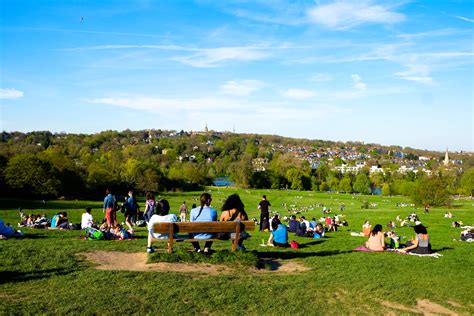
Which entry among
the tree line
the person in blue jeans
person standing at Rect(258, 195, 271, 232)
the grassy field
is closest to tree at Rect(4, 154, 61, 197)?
the tree line

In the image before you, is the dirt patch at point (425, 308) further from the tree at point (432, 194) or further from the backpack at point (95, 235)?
the tree at point (432, 194)

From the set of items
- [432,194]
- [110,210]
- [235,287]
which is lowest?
[432,194]

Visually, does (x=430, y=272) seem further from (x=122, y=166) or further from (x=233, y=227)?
(x=122, y=166)

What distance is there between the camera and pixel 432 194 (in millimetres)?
52969

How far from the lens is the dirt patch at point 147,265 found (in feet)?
32.0

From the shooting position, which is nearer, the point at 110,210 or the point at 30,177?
the point at 110,210

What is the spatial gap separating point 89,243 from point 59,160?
2550 inches

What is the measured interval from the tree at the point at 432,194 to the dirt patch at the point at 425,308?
48920mm

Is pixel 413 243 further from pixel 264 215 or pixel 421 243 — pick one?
pixel 264 215

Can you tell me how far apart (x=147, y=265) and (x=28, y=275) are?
252cm

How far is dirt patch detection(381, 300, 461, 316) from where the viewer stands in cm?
782

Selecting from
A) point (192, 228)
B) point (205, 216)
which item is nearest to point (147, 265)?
point (192, 228)

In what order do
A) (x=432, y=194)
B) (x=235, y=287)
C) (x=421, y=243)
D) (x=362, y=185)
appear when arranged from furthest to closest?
(x=362, y=185) < (x=432, y=194) < (x=421, y=243) < (x=235, y=287)

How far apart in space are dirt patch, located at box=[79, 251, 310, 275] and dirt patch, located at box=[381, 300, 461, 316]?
8.94ft
